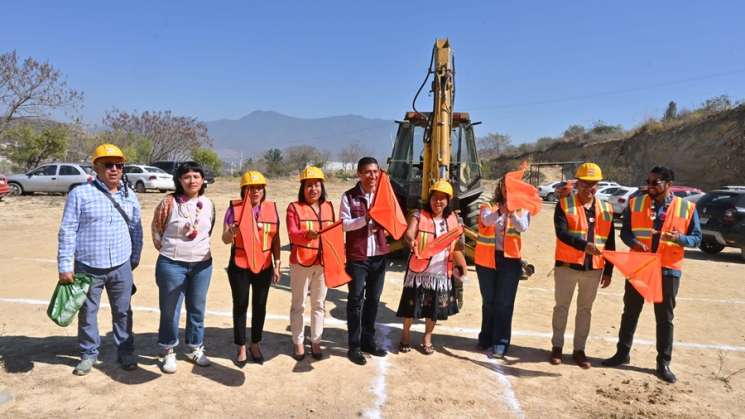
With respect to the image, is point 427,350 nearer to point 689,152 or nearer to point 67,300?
point 67,300

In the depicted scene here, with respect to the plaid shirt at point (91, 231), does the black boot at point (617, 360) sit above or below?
below

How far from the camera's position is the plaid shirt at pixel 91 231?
369cm

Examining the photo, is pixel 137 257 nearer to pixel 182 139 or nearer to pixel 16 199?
pixel 16 199

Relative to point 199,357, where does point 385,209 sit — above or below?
above

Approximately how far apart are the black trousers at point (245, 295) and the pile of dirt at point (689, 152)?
26.0 meters

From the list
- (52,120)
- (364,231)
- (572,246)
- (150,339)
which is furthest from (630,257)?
(52,120)

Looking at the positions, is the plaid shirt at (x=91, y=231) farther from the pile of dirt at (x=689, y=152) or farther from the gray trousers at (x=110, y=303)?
the pile of dirt at (x=689, y=152)

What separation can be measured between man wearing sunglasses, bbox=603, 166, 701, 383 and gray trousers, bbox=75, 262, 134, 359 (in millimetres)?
4535

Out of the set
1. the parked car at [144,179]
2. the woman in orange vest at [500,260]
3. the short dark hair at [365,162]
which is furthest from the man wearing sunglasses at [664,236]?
the parked car at [144,179]

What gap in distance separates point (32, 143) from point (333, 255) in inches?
1122

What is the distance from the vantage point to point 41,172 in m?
19.4

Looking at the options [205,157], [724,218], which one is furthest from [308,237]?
[205,157]

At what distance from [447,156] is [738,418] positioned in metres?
4.35

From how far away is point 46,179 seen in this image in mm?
19359
